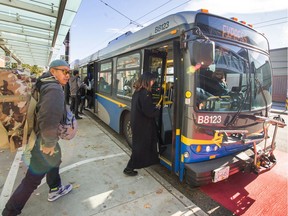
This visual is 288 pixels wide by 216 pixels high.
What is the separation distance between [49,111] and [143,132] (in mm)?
1556

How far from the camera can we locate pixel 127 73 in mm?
4504

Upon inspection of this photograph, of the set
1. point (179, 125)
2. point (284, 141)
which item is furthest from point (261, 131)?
point (284, 141)

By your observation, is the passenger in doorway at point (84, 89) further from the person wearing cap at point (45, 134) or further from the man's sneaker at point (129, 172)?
the person wearing cap at point (45, 134)

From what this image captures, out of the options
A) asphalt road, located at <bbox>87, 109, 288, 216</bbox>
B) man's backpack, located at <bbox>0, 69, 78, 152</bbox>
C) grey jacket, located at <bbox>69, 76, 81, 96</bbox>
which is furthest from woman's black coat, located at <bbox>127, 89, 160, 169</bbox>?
grey jacket, located at <bbox>69, 76, 81, 96</bbox>

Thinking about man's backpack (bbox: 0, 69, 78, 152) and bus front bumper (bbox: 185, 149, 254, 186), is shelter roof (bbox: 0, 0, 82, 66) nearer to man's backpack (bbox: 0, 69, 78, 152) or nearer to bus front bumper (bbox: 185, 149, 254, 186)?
man's backpack (bbox: 0, 69, 78, 152)

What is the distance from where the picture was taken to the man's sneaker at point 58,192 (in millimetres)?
2601

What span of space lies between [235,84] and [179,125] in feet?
3.74

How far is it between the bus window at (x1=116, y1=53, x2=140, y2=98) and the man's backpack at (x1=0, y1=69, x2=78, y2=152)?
2221mm

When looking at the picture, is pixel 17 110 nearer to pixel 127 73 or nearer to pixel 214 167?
pixel 214 167

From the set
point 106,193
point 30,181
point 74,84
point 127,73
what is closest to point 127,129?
point 127,73

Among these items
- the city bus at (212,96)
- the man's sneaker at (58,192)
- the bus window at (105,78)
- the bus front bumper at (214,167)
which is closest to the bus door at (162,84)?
the city bus at (212,96)

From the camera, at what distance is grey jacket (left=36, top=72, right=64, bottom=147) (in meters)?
1.99

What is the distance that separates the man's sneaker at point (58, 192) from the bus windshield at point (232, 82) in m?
2.26

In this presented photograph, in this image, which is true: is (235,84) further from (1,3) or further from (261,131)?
(1,3)
